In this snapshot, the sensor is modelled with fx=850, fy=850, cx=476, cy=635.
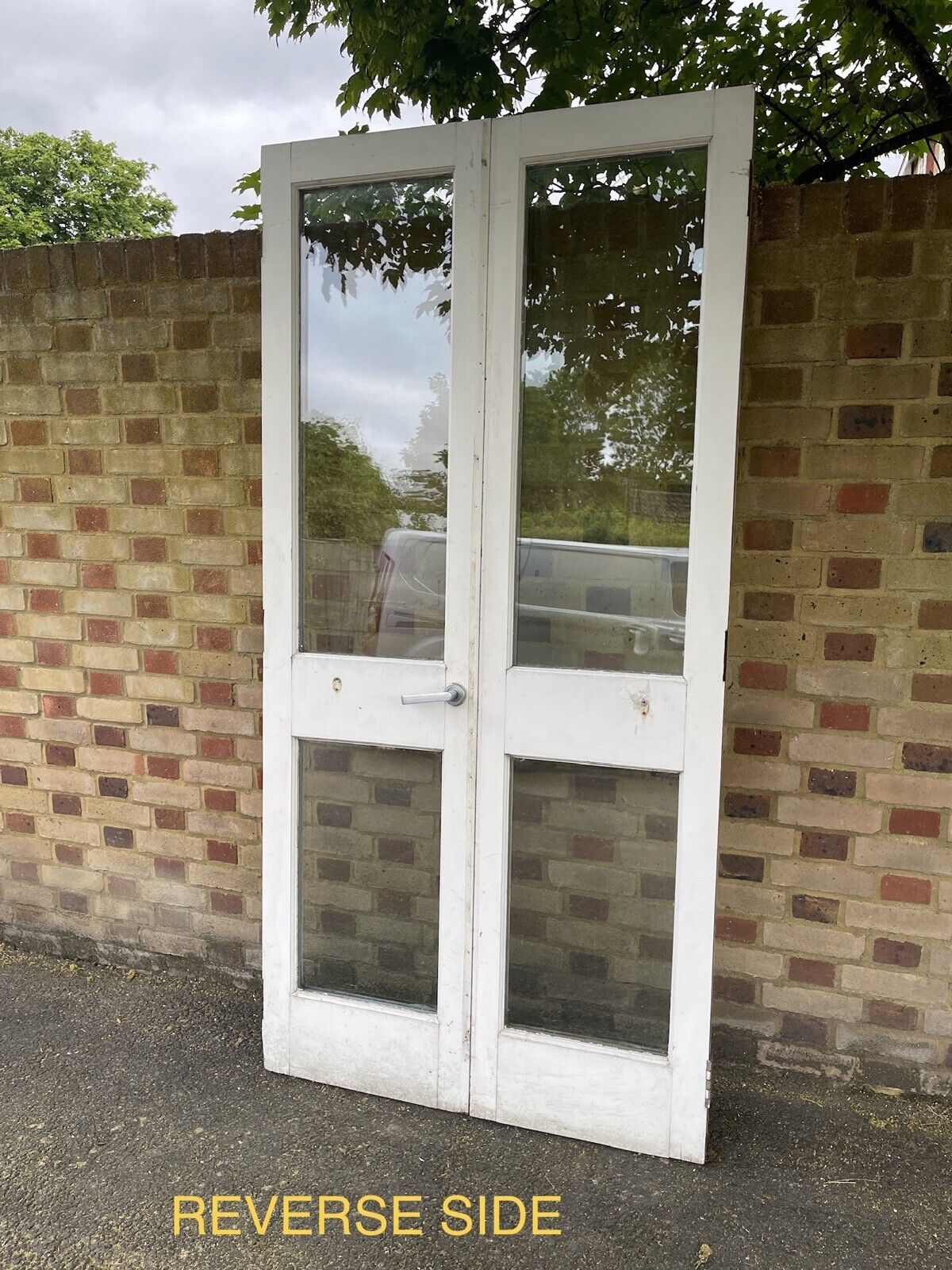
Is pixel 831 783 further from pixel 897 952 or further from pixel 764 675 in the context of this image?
pixel 897 952

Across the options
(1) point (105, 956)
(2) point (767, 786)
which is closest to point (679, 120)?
(2) point (767, 786)

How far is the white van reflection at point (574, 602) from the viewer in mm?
1993

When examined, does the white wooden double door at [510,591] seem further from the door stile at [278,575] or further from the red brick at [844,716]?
the red brick at [844,716]

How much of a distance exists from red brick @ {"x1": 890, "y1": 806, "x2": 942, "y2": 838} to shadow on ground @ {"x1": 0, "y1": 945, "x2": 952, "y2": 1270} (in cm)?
73

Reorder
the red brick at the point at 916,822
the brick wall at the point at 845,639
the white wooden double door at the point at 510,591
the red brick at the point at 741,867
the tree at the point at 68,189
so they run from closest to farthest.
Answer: the white wooden double door at the point at 510,591 < the brick wall at the point at 845,639 < the red brick at the point at 916,822 < the red brick at the point at 741,867 < the tree at the point at 68,189

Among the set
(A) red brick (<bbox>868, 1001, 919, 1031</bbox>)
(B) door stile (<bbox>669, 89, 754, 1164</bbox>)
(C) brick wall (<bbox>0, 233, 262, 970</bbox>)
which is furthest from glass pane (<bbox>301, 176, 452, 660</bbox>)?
(A) red brick (<bbox>868, 1001, 919, 1031</bbox>)

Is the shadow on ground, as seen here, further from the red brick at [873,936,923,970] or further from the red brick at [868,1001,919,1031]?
the red brick at [873,936,923,970]

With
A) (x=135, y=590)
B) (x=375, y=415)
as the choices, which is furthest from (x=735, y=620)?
(x=135, y=590)

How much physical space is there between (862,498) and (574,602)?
0.77 m

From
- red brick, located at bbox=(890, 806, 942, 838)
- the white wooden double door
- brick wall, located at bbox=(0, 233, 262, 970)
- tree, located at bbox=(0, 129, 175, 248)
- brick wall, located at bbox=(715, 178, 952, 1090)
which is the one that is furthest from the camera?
tree, located at bbox=(0, 129, 175, 248)

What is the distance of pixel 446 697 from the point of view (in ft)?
6.81

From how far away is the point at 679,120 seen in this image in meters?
1.83

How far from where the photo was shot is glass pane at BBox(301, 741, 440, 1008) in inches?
87.5

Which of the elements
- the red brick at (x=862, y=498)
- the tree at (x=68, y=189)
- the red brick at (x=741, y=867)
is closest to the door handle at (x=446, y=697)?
the red brick at (x=741, y=867)
